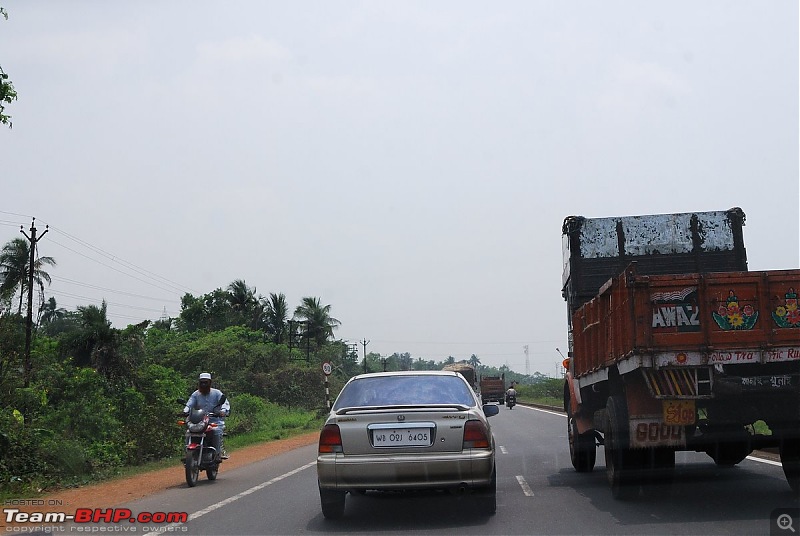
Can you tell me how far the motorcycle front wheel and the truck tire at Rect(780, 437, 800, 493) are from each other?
7.48 meters

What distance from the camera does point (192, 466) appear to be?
37.4 feet

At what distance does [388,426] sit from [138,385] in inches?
1171

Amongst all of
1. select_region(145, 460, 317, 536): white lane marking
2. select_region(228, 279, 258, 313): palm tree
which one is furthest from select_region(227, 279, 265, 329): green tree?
select_region(145, 460, 317, 536): white lane marking

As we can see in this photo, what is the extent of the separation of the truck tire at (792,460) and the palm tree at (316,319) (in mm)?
68445

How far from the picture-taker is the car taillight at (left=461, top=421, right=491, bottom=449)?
24.8 ft

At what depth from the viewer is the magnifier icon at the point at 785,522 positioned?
6.75 meters

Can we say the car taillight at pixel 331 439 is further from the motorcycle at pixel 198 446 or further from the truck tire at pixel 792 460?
the truck tire at pixel 792 460

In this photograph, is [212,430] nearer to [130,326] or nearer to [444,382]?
[444,382]

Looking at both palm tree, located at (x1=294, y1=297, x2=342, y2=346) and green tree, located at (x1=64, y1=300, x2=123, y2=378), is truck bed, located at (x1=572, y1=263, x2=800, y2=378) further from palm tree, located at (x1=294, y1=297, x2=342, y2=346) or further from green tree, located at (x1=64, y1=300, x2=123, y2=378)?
palm tree, located at (x1=294, y1=297, x2=342, y2=346)

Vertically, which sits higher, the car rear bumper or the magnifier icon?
the car rear bumper

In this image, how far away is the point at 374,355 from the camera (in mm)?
140500

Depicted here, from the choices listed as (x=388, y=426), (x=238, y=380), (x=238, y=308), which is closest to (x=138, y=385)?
(x=238, y=380)

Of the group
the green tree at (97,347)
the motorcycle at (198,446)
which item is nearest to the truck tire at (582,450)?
the motorcycle at (198,446)

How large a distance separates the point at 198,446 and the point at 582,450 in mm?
5466
